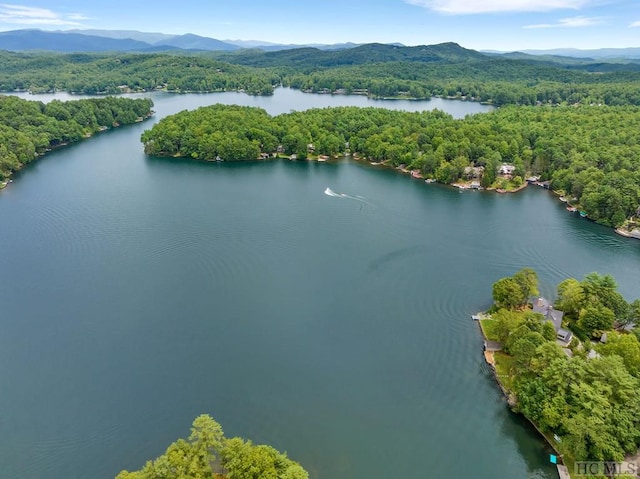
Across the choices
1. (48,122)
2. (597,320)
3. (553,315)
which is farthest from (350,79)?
(597,320)

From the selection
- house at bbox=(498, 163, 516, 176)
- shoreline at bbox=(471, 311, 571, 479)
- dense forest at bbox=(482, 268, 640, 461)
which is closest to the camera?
dense forest at bbox=(482, 268, 640, 461)

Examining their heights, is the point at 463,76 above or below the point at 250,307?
above

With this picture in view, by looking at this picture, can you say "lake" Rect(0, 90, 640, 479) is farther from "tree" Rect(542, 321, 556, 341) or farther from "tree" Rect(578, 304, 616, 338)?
"tree" Rect(578, 304, 616, 338)

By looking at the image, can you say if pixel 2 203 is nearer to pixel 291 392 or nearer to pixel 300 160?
pixel 300 160

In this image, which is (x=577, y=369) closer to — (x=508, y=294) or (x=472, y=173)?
(x=508, y=294)

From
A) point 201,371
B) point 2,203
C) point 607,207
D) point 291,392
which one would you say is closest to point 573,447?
point 291,392

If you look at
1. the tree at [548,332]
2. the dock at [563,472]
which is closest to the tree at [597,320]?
the tree at [548,332]

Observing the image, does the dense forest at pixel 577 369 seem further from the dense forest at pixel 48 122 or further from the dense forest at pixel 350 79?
the dense forest at pixel 350 79

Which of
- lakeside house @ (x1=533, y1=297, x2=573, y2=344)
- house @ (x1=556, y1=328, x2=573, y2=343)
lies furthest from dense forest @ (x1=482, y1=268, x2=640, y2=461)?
lakeside house @ (x1=533, y1=297, x2=573, y2=344)
